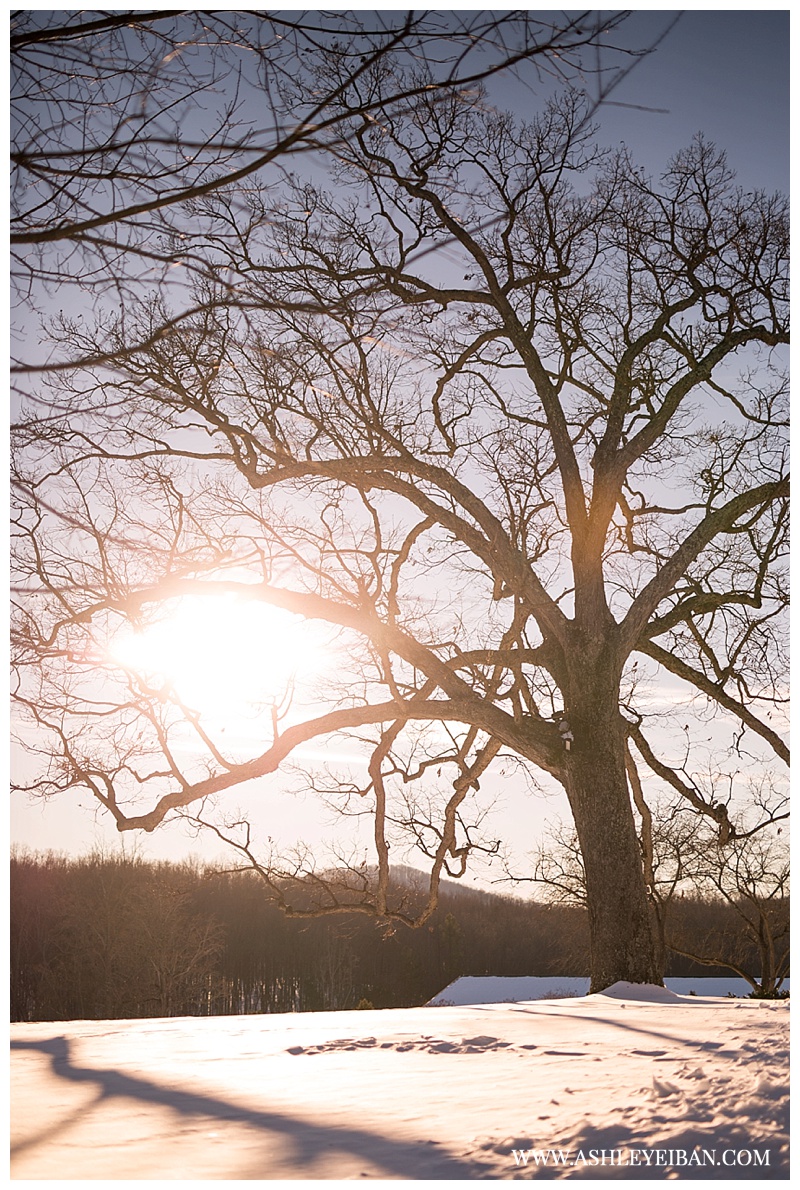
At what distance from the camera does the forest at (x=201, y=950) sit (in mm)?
44844

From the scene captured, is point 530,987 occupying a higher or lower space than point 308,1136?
lower

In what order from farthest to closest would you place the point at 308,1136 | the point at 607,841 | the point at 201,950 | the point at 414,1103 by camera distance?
1. the point at 201,950
2. the point at 607,841
3. the point at 414,1103
4. the point at 308,1136

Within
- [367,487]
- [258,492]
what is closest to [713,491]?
[367,487]

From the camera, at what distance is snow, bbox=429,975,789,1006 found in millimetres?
24219

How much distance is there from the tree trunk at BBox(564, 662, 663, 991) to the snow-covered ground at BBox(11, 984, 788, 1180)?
3.53 m

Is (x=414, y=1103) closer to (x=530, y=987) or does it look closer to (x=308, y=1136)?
(x=308, y=1136)

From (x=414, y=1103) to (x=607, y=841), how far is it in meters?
5.34

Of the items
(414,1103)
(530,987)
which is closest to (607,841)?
(414,1103)

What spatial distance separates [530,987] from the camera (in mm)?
34688

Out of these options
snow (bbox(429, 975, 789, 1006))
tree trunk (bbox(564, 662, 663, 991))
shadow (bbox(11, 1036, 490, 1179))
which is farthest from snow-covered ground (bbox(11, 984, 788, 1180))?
snow (bbox(429, 975, 789, 1006))

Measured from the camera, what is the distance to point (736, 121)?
5391 millimetres

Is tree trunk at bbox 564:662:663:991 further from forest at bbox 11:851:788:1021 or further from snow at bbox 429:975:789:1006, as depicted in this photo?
forest at bbox 11:851:788:1021

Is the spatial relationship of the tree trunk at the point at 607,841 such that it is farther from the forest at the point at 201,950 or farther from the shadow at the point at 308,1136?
the forest at the point at 201,950

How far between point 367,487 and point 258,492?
111 centimetres
